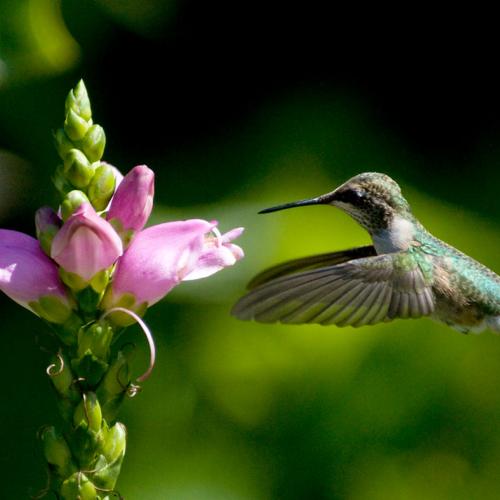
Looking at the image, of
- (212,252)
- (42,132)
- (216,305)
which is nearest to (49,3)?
(42,132)

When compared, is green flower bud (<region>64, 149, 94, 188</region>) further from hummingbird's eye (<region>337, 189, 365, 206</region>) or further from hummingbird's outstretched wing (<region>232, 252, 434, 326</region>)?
hummingbird's eye (<region>337, 189, 365, 206</region>)

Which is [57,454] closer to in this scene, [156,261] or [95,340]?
[95,340]

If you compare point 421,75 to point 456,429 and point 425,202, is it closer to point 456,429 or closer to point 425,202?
point 425,202

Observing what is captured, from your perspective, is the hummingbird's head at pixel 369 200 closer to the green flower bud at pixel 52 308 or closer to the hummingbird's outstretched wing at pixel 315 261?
the hummingbird's outstretched wing at pixel 315 261

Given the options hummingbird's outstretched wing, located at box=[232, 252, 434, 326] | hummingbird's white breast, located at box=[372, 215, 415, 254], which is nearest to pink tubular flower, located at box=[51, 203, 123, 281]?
hummingbird's outstretched wing, located at box=[232, 252, 434, 326]

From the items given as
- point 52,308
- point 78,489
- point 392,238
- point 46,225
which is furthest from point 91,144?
point 392,238

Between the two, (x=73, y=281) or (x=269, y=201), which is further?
(x=269, y=201)
